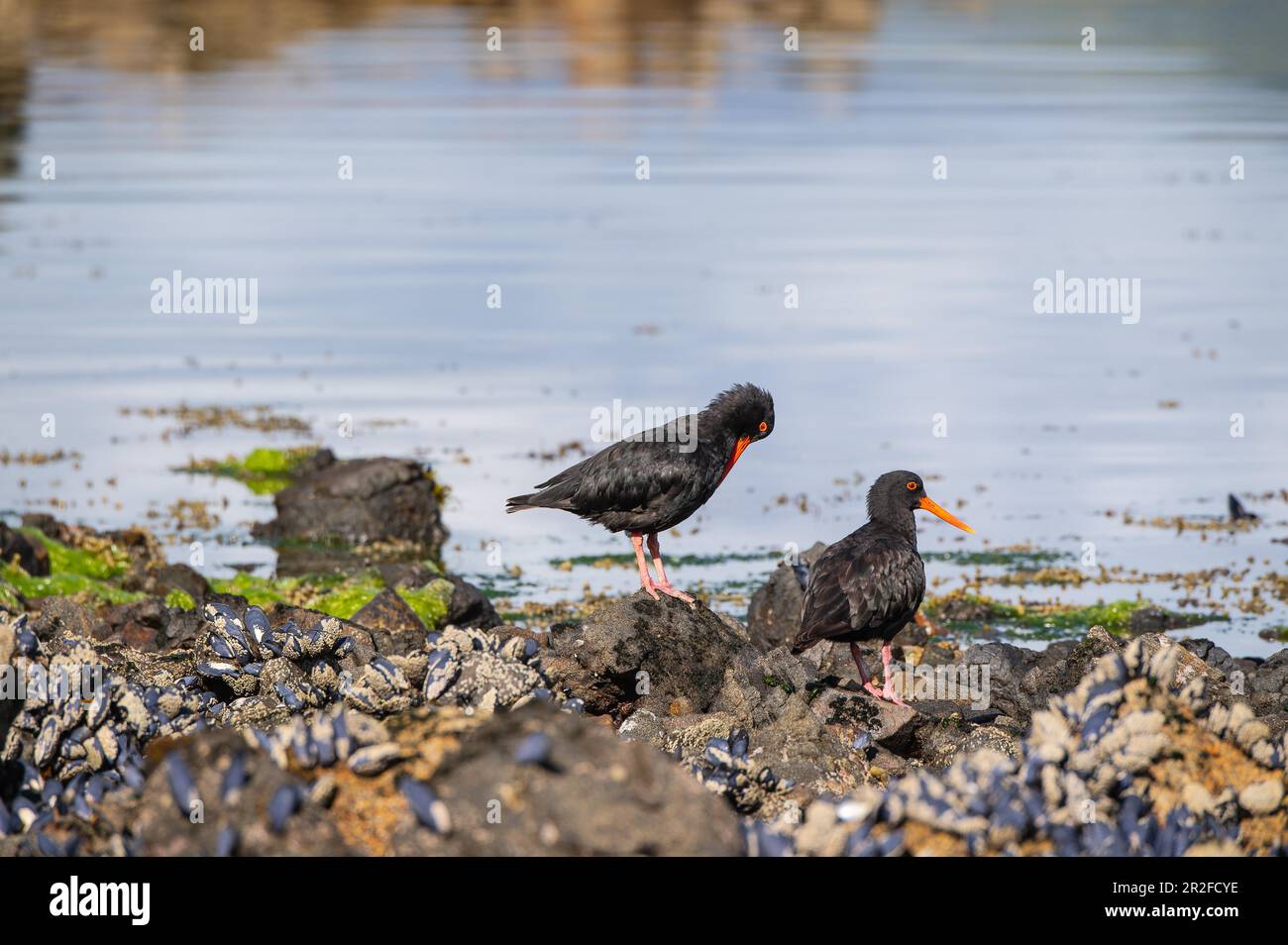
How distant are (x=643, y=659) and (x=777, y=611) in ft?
11.0

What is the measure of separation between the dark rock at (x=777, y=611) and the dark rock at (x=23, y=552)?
6772 mm

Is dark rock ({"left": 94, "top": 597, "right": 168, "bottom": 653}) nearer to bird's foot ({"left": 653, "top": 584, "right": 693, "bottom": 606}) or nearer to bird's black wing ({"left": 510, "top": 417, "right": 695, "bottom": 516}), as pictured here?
bird's black wing ({"left": 510, "top": 417, "right": 695, "bottom": 516})

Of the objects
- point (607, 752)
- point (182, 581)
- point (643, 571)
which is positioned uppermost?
point (643, 571)

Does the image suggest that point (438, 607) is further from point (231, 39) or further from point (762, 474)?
point (231, 39)

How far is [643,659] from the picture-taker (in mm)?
11023

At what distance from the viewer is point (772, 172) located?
42.6 metres

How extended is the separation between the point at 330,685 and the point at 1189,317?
69.6 feet

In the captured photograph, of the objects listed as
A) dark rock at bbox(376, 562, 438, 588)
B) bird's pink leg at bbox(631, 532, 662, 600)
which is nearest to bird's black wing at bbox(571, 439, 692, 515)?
bird's pink leg at bbox(631, 532, 662, 600)

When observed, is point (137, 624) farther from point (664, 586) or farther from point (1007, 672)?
point (1007, 672)

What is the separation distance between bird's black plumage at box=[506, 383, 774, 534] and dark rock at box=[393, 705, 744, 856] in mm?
5772

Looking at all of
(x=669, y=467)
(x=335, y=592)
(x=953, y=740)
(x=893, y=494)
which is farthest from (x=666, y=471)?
(x=335, y=592)

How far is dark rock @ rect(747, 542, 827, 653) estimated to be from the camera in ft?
46.2

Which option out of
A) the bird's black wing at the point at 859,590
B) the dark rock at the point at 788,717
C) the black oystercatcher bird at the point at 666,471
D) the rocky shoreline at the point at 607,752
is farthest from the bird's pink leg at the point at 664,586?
the bird's black wing at the point at 859,590

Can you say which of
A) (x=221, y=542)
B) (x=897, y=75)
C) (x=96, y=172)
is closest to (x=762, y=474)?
(x=221, y=542)
